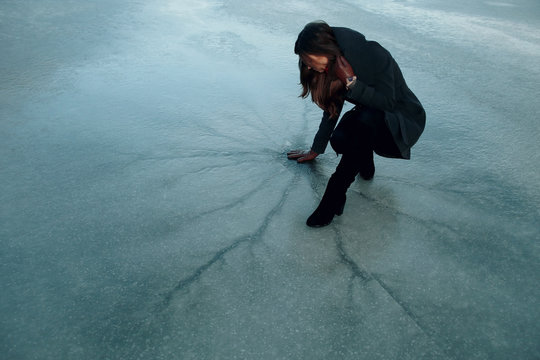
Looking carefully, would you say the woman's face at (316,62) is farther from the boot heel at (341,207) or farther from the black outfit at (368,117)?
Answer: the boot heel at (341,207)

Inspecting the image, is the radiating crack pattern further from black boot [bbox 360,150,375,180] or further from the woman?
black boot [bbox 360,150,375,180]

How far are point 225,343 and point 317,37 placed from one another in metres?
1.30

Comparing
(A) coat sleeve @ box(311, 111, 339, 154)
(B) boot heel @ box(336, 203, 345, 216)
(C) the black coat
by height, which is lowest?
(B) boot heel @ box(336, 203, 345, 216)

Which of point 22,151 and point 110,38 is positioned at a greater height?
point 110,38

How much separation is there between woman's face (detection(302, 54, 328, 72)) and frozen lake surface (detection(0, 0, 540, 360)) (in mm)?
706

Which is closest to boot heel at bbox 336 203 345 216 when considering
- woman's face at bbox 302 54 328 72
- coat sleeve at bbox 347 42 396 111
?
coat sleeve at bbox 347 42 396 111

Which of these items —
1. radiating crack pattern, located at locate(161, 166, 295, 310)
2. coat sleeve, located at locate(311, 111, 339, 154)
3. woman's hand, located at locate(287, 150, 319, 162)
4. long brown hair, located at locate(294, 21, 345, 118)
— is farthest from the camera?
woman's hand, located at locate(287, 150, 319, 162)

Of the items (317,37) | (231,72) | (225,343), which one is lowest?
(225,343)

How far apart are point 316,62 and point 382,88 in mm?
350

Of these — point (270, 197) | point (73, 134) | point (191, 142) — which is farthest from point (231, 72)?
point (270, 197)

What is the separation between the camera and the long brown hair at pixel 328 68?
5.34ft

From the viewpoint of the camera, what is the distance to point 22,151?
7.41ft

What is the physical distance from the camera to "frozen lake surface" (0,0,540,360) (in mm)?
1408

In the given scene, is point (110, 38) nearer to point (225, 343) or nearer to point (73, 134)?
point (73, 134)
